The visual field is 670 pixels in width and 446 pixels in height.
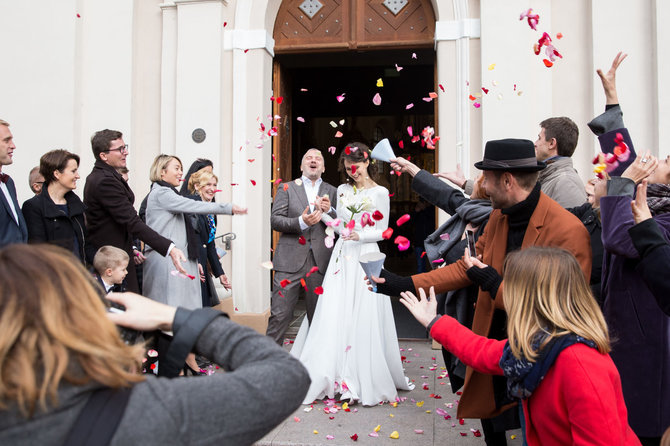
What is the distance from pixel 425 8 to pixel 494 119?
1.76 metres

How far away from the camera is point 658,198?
292 centimetres

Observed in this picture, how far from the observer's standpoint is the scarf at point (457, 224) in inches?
154

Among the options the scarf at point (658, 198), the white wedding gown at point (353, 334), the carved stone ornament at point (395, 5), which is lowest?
the white wedding gown at point (353, 334)

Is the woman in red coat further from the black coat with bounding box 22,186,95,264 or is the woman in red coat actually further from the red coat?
the black coat with bounding box 22,186,95,264

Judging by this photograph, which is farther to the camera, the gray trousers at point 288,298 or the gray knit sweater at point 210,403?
the gray trousers at point 288,298

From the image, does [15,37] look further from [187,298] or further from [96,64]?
[187,298]

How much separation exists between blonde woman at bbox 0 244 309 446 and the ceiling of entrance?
6592 mm

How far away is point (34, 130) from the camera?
725 cm

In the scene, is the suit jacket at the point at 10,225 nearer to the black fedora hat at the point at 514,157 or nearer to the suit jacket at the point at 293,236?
the suit jacket at the point at 293,236

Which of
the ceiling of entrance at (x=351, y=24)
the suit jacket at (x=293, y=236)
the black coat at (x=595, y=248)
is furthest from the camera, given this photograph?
the ceiling of entrance at (x=351, y=24)

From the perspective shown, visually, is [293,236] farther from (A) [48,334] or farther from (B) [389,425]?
(A) [48,334]

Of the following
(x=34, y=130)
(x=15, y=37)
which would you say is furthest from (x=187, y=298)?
(x=15, y=37)

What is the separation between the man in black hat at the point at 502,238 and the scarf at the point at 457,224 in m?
0.49

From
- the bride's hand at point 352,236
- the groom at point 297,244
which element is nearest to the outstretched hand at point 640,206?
the bride's hand at point 352,236
